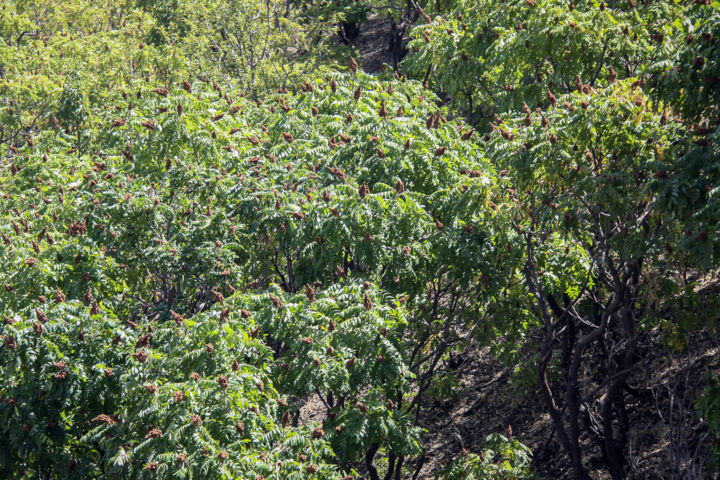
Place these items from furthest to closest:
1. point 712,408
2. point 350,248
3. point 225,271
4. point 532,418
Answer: point 532,418
point 225,271
point 350,248
point 712,408

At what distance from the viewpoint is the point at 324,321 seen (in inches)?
349

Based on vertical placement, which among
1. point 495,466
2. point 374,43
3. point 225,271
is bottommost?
point 495,466

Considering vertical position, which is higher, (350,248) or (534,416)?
(350,248)

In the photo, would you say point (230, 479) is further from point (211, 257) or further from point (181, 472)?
point (211, 257)

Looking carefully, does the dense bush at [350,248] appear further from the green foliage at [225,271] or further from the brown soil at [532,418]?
the brown soil at [532,418]

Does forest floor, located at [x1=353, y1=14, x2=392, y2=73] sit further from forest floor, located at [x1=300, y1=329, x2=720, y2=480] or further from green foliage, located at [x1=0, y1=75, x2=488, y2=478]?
green foliage, located at [x1=0, y1=75, x2=488, y2=478]

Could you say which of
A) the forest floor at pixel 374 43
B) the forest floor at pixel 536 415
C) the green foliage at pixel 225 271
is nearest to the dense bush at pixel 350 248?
the green foliage at pixel 225 271

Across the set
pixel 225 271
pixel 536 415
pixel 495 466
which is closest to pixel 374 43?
pixel 536 415

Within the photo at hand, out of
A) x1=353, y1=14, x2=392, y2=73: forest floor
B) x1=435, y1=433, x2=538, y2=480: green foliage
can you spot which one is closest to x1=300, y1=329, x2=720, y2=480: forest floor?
x1=435, y1=433, x2=538, y2=480: green foliage

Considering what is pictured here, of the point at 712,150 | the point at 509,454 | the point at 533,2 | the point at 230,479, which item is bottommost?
the point at 509,454

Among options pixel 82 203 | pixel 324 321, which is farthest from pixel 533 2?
pixel 82 203

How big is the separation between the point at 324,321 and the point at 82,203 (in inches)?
170

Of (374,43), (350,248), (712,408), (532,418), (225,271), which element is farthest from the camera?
(374,43)

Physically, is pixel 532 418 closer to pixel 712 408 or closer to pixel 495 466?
pixel 495 466
